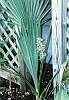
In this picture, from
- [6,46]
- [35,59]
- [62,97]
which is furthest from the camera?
[6,46]

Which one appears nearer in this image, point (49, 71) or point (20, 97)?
point (20, 97)

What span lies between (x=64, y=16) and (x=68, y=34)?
19cm

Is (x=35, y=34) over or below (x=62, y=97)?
over

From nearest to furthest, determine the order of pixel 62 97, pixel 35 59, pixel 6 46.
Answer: pixel 62 97 → pixel 35 59 → pixel 6 46

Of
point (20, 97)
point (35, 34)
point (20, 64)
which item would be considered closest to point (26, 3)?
point (35, 34)

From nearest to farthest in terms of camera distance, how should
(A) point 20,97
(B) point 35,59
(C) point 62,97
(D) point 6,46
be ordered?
(C) point 62,97, (B) point 35,59, (A) point 20,97, (D) point 6,46

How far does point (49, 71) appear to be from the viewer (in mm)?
3975

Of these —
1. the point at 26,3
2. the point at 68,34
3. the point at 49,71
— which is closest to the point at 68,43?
the point at 68,34

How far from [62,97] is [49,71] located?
1.78 metres

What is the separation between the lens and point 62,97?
219cm

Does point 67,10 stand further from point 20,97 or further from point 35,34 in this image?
point 20,97

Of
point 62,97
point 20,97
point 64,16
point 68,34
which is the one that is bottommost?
point 20,97

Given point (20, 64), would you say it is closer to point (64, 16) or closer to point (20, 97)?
point (20, 97)

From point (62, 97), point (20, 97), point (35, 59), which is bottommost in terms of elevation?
point (20, 97)
